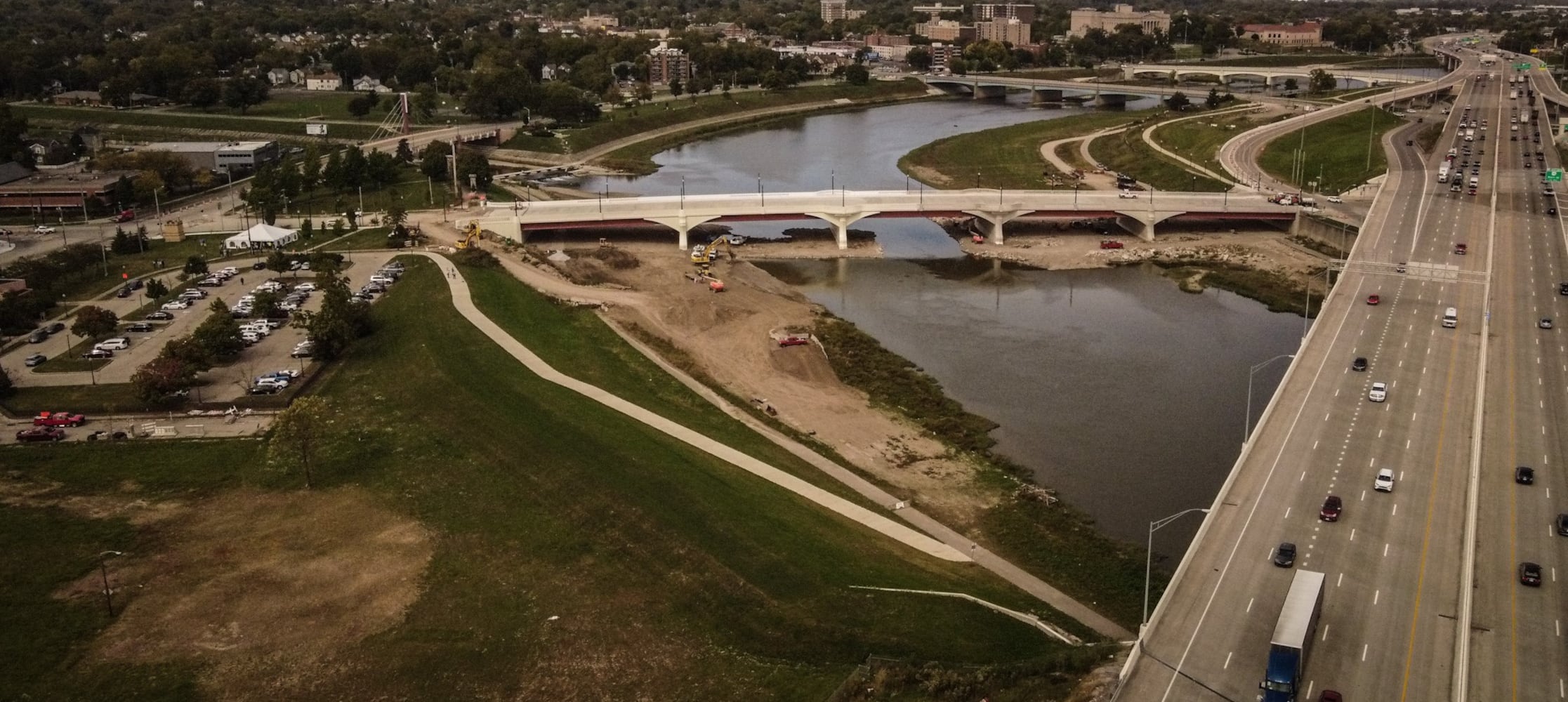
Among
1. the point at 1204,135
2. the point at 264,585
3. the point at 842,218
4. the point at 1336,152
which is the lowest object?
the point at 264,585

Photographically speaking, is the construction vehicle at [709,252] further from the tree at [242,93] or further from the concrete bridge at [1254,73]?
the concrete bridge at [1254,73]

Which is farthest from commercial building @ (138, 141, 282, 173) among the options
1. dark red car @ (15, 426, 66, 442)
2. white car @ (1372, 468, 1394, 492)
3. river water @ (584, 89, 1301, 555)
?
white car @ (1372, 468, 1394, 492)

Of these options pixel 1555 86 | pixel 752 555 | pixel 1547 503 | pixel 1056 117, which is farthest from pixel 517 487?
pixel 1555 86

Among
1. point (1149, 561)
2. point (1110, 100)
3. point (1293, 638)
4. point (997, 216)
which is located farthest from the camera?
point (1110, 100)

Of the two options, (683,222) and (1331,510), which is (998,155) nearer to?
(683,222)

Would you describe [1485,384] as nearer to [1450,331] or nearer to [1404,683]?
[1450,331]

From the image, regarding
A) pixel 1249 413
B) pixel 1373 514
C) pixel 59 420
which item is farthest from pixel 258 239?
pixel 1373 514
